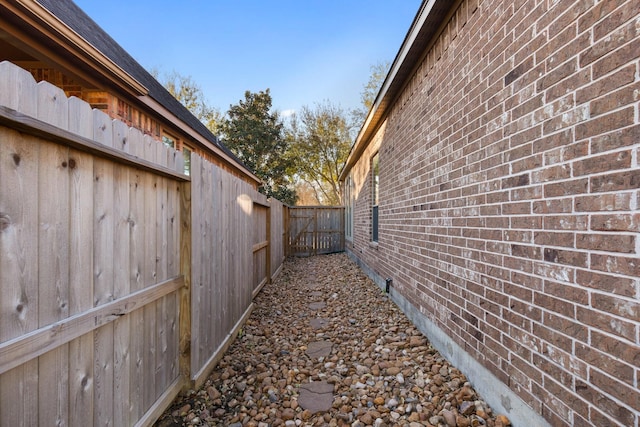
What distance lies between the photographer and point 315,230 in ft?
43.7

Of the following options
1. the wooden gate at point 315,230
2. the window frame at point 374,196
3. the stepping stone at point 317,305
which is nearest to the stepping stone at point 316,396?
the stepping stone at point 317,305

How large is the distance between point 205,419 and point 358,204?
7715 millimetres

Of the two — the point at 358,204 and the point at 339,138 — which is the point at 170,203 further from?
the point at 339,138

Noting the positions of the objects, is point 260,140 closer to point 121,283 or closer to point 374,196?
point 374,196

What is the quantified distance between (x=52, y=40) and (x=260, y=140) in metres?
16.6

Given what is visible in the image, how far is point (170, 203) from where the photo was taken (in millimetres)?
2375

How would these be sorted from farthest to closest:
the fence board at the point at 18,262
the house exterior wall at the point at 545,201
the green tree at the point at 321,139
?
the green tree at the point at 321,139 < the house exterior wall at the point at 545,201 < the fence board at the point at 18,262

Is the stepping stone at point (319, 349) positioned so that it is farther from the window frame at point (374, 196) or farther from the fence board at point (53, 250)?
the window frame at point (374, 196)

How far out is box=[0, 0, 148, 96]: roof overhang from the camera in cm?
279

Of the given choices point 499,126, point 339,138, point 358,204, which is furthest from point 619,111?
point 339,138

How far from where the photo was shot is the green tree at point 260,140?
764 inches

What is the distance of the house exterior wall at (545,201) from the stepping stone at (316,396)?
48.1 inches

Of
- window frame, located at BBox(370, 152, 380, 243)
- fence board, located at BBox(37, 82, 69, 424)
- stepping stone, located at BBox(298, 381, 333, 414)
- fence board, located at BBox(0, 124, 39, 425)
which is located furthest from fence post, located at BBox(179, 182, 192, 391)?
window frame, located at BBox(370, 152, 380, 243)

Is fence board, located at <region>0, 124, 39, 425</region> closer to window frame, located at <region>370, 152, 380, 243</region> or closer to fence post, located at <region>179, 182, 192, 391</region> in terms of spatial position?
fence post, located at <region>179, 182, 192, 391</region>
